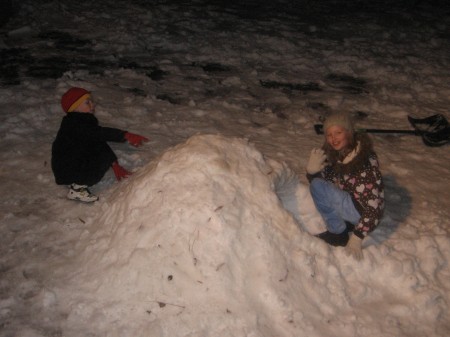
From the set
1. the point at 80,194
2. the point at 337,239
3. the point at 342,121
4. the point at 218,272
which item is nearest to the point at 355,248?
the point at 337,239

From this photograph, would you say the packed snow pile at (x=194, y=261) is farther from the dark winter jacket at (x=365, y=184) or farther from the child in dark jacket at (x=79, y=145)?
the child in dark jacket at (x=79, y=145)

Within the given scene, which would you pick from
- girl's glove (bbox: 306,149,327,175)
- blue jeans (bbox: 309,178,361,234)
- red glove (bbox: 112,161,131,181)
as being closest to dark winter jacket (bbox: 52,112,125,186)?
red glove (bbox: 112,161,131,181)

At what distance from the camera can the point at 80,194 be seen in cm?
345

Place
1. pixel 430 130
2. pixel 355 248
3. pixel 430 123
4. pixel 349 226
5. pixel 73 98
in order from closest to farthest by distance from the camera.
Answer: pixel 355 248
pixel 349 226
pixel 73 98
pixel 430 130
pixel 430 123

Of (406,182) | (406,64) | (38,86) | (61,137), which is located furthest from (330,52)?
(61,137)

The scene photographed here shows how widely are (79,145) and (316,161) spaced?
2.16 metres

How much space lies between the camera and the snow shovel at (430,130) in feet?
15.9

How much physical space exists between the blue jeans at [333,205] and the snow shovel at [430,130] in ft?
6.60

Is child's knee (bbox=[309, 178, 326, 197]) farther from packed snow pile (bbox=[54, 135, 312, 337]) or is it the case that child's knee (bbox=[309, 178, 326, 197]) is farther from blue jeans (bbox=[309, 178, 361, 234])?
packed snow pile (bbox=[54, 135, 312, 337])

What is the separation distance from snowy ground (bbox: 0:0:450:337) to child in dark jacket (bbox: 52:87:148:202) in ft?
0.61

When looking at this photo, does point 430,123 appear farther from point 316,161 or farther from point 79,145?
point 79,145

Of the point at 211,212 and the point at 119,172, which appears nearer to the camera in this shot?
the point at 211,212

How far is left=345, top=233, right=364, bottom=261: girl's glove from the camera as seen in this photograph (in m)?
2.89

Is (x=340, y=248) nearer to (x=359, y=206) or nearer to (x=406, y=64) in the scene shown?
(x=359, y=206)
